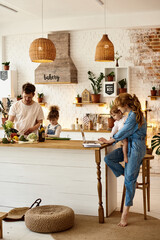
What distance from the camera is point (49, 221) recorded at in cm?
433

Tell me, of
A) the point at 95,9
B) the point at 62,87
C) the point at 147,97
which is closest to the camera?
the point at 95,9

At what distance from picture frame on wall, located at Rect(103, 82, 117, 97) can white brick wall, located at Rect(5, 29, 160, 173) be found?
275 mm

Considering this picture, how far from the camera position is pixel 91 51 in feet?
28.0

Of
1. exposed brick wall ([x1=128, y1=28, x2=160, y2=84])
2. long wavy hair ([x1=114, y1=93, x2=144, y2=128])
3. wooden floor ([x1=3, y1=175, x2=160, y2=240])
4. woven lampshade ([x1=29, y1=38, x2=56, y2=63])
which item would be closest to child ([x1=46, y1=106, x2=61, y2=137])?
woven lampshade ([x1=29, y1=38, x2=56, y2=63])

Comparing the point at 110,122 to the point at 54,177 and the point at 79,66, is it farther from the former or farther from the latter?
the point at 54,177

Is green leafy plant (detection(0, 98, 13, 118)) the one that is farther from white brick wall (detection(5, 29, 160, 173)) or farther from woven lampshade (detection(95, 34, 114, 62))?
woven lampshade (detection(95, 34, 114, 62))

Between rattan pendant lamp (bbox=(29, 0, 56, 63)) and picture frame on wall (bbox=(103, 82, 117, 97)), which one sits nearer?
rattan pendant lamp (bbox=(29, 0, 56, 63))

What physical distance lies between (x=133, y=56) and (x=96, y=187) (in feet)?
13.9

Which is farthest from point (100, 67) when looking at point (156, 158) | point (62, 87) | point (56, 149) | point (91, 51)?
point (56, 149)

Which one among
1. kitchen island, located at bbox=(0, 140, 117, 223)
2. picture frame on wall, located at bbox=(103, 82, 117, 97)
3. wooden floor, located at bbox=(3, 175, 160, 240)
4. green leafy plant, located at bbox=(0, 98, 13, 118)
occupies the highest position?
picture frame on wall, located at bbox=(103, 82, 117, 97)

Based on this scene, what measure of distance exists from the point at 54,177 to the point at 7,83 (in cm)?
443

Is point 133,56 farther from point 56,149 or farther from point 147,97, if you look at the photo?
point 56,149

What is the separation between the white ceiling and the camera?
7148 millimetres

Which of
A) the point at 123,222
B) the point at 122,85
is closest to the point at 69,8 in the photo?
the point at 122,85
